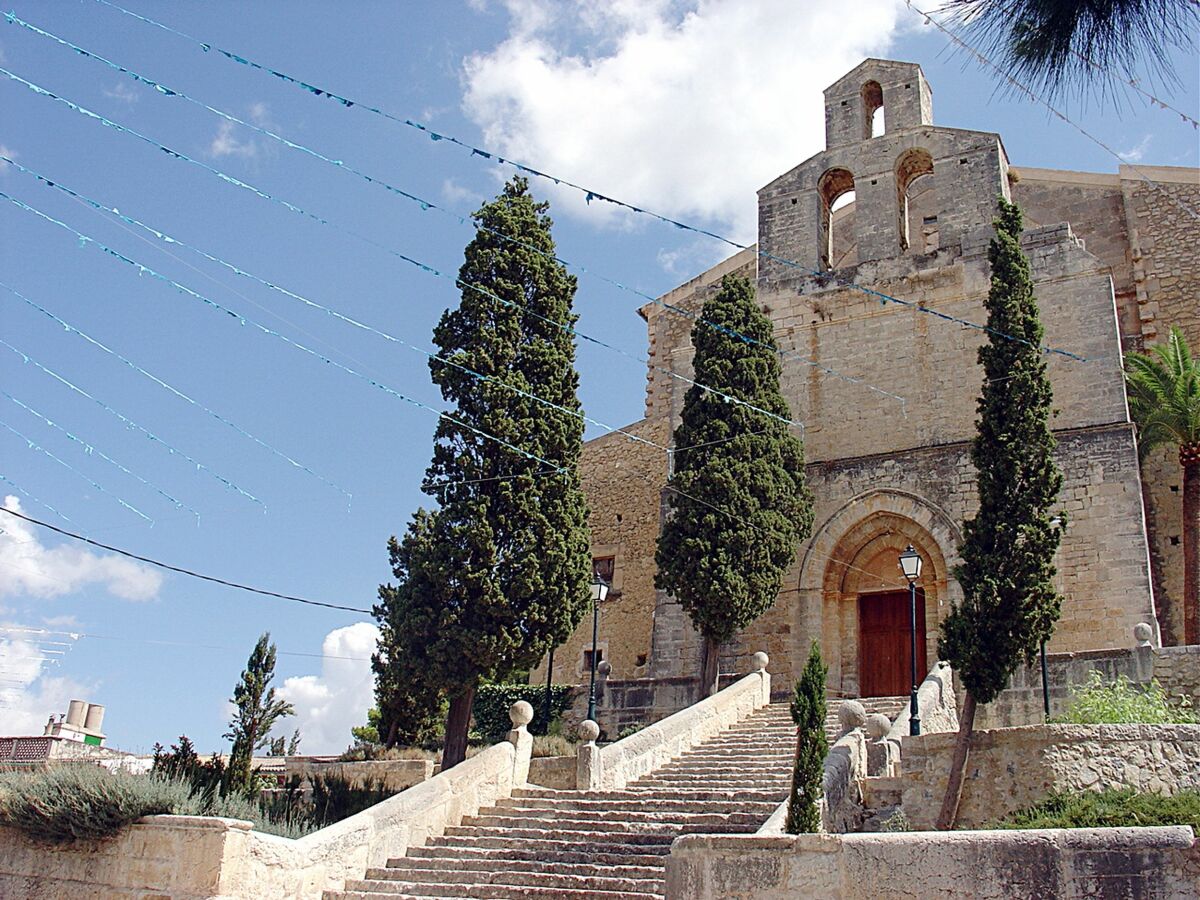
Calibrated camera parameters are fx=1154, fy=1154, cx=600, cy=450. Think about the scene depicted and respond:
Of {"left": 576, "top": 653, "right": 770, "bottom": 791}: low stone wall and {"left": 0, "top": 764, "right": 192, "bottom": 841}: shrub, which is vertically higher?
{"left": 576, "top": 653, "right": 770, "bottom": 791}: low stone wall

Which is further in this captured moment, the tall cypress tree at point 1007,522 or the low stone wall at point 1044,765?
the tall cypress tree at point 1007,522

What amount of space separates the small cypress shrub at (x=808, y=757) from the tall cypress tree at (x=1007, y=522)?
7.99 ft

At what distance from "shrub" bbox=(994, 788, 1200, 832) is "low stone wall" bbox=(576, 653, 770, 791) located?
4440 millimetres

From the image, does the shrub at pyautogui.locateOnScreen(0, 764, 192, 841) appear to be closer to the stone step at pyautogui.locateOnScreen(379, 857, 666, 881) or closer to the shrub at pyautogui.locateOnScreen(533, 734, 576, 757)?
the stone step at pyautogui.locateOnScreen(379, 857, 666, 881)

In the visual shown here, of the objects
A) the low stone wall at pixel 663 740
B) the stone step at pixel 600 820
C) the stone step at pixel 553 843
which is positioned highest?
the low stone wall at pixel 663 740

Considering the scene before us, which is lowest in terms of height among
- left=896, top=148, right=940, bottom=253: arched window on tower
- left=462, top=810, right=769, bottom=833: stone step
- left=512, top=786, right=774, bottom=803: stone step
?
left=462, top=810, right=769, bottom=833: stone step

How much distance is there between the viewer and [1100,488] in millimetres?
17953

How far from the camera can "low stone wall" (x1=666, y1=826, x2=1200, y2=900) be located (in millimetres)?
6160

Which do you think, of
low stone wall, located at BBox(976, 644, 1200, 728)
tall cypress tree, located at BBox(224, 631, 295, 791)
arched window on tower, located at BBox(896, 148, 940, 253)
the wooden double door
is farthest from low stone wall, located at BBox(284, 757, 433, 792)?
arched window on tower, located at BBox(896, 148, 940, 253)

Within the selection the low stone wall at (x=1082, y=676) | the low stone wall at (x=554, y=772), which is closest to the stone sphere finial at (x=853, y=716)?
the low stone wall at (x=554, y=772)

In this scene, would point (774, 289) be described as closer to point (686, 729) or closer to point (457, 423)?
point (457, 423)

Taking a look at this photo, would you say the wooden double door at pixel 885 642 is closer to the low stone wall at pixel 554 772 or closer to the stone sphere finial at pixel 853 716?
the stone sphere finial at pixel 853 716

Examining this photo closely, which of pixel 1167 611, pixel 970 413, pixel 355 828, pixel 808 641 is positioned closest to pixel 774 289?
pixel 970 413

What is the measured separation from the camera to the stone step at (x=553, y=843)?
1033 cm
